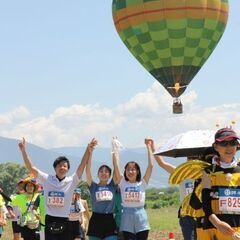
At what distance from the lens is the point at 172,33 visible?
23078 mm

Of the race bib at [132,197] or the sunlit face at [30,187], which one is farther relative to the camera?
the sunlit face at [30,187]

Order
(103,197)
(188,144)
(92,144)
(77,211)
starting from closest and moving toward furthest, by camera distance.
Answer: (92,144)
(103,197)
(188,144)
(77,211)

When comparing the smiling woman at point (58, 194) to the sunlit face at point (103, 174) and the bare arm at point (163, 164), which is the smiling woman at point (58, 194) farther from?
the bare arm at point (163, 164)

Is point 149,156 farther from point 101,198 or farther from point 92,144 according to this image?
point 92,144

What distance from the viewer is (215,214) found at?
6.62 meters

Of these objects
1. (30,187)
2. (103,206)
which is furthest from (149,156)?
Answer: (30,187)

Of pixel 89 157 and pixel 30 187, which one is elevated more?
pixel 89 157

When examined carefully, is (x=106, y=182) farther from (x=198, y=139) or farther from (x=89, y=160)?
(x=198, y=139)

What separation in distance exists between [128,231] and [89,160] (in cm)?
152

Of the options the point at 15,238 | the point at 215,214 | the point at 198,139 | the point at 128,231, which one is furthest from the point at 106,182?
the point at 215,214

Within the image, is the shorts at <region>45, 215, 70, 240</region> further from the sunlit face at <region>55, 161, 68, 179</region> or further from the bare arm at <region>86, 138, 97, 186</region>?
the bare arm at <region>86, 138, 97, 186</region>

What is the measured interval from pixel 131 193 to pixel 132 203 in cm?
18

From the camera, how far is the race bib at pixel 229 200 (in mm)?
6480

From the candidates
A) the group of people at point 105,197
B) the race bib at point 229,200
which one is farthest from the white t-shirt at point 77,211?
the race bib at point 229,200
